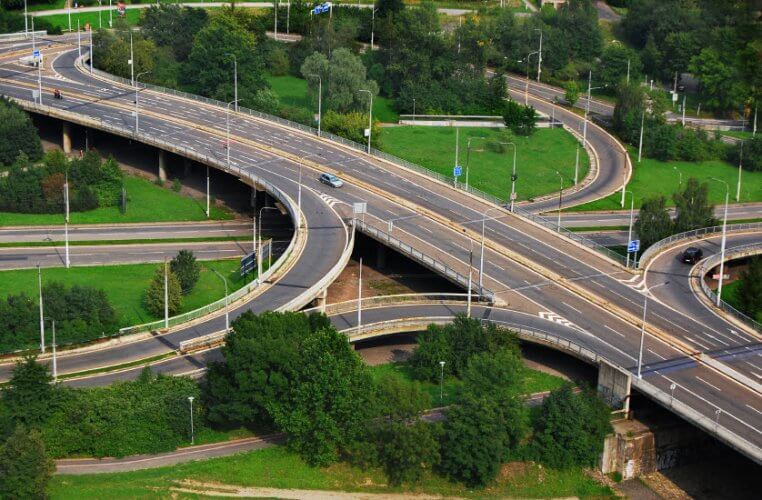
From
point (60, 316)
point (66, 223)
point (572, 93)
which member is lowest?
point (60, 316)

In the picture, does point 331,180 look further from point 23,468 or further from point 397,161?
point 23,468

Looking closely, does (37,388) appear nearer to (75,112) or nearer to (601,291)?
(601,291)

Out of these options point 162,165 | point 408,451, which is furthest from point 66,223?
point 408,451

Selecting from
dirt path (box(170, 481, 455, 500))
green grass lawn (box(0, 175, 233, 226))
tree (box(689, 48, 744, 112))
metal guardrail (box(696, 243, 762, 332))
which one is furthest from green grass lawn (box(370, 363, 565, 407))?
tree (box(689, 48, 744, 112))

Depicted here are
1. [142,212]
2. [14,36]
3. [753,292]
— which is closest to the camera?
[753,292]

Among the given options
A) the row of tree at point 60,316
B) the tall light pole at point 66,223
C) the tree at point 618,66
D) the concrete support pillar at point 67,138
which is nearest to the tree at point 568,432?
the row of tree at point 60,316

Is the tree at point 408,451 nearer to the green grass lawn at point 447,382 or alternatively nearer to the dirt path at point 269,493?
the dirt path at point 269,493

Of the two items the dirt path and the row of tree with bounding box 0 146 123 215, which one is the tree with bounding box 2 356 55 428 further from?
the row of tree with bounding box 0 146 123 215
